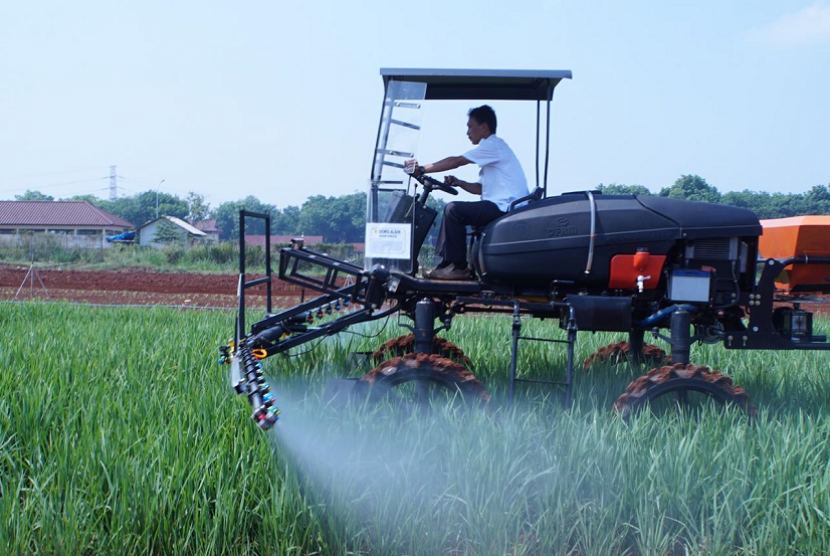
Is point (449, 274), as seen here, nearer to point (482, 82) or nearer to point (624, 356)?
point (482, 82)

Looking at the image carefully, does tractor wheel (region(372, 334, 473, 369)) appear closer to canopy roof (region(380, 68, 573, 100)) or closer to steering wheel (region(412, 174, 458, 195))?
steering wheel (region(412, 174, 458, 195))

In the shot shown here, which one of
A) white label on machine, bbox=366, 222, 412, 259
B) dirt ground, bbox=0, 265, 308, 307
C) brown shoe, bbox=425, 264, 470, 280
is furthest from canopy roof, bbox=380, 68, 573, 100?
dirt ground, bbox=0, 265, 308, 307

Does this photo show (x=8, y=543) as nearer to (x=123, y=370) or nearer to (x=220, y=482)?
(x=220, y=482)

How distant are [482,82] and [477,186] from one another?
2.86 feet

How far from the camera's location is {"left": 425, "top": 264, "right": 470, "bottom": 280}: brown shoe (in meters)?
5.22

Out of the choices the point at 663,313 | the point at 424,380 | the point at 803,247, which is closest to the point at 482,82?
the point at 663,313

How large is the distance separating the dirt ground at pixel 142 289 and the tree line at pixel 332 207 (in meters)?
3.20

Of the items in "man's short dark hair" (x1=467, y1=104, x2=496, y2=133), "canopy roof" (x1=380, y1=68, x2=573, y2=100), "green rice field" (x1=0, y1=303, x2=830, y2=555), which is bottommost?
"green rice field" (x1=0, y1=303, x2=830, y2=555)

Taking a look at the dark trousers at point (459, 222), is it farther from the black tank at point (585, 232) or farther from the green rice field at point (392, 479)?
the green rice field at point (392, 479)

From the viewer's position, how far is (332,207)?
1838 inches

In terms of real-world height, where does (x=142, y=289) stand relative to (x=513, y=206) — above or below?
below

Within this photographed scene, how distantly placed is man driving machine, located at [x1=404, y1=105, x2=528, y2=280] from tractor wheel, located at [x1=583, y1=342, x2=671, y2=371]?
1980 millimetres

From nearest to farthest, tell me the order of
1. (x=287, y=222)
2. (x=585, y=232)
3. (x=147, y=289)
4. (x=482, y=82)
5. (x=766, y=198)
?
1. (x=585, y=232)
2. (x=482, y=82)
3. (x=766, y=198)
4. (x=147, y=289)
5. (x=287, y=222)

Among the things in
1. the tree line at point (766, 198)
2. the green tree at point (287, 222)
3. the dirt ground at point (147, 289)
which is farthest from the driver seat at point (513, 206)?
the green tree at point (287, 222)
